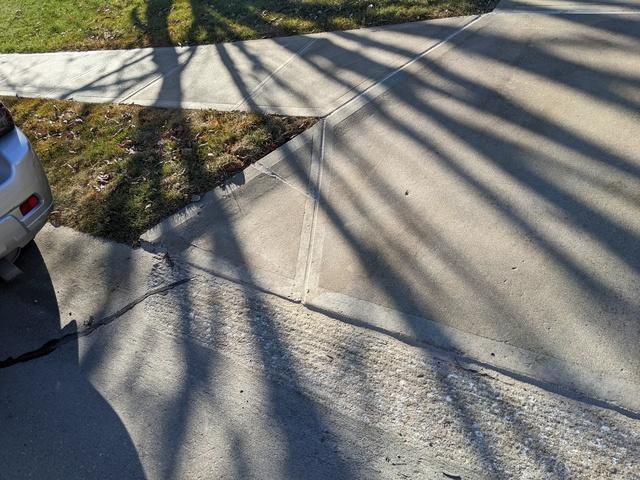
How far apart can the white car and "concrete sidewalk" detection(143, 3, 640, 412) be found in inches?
33.5

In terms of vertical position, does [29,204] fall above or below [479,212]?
above

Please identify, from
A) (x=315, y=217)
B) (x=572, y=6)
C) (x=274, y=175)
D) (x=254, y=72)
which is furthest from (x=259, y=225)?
(x=572, y=6)

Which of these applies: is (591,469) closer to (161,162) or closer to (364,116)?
(364,116)

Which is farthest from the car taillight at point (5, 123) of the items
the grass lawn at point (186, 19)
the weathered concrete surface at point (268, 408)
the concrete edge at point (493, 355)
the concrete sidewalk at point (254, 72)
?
the grass lawn at point (186, 19)

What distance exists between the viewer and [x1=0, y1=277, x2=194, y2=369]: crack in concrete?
3689 millimetres

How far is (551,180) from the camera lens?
391 cm

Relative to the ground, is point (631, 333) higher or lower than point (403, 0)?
lower

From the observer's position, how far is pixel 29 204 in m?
3.94

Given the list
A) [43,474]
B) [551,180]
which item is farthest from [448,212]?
[43,474]

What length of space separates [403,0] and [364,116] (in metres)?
2.49

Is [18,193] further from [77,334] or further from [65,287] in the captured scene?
[77,334]

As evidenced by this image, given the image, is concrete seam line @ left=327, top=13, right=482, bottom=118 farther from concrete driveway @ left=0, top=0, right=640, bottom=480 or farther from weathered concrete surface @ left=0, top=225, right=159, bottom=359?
weathered concrete surface @ left=0, top=225, right=159, bottom=359

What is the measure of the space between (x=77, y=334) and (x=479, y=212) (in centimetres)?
287

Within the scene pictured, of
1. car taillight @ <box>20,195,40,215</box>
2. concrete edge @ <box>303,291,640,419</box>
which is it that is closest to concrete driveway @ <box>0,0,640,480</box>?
concrete edge @ <box>303,291,640,419</box>
